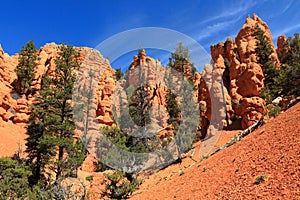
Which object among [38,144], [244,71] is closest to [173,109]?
[244,71]

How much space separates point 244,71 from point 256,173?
28602mm

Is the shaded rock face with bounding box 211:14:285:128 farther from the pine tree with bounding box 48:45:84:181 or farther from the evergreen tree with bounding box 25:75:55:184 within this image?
the evergreen tree with bounding box 25:75:55:184

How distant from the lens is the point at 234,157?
12938 millimetres

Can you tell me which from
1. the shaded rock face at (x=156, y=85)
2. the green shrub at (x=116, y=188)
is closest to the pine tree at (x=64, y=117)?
the green shrub at (x=116, y=188)

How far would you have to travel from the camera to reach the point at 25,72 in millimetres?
44375

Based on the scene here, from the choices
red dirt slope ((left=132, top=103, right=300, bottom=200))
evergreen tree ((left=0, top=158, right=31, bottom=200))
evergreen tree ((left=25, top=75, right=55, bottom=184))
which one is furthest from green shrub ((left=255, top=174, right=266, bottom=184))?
evergreen tree ((left=25, top=75, right=55, bottom=184))

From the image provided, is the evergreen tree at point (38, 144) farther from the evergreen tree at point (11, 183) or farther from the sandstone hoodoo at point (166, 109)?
the evergreen tree at point (11, 183)

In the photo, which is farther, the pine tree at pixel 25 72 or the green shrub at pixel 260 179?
the pine tree at pixel 25 72

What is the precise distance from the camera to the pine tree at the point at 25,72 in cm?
4372

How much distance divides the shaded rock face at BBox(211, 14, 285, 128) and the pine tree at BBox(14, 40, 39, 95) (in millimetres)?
34162

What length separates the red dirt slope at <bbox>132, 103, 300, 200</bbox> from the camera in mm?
7934

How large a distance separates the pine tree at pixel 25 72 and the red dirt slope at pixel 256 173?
3815cm

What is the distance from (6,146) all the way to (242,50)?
130 ft

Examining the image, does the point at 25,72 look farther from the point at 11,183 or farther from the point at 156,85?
the point at 11,183
